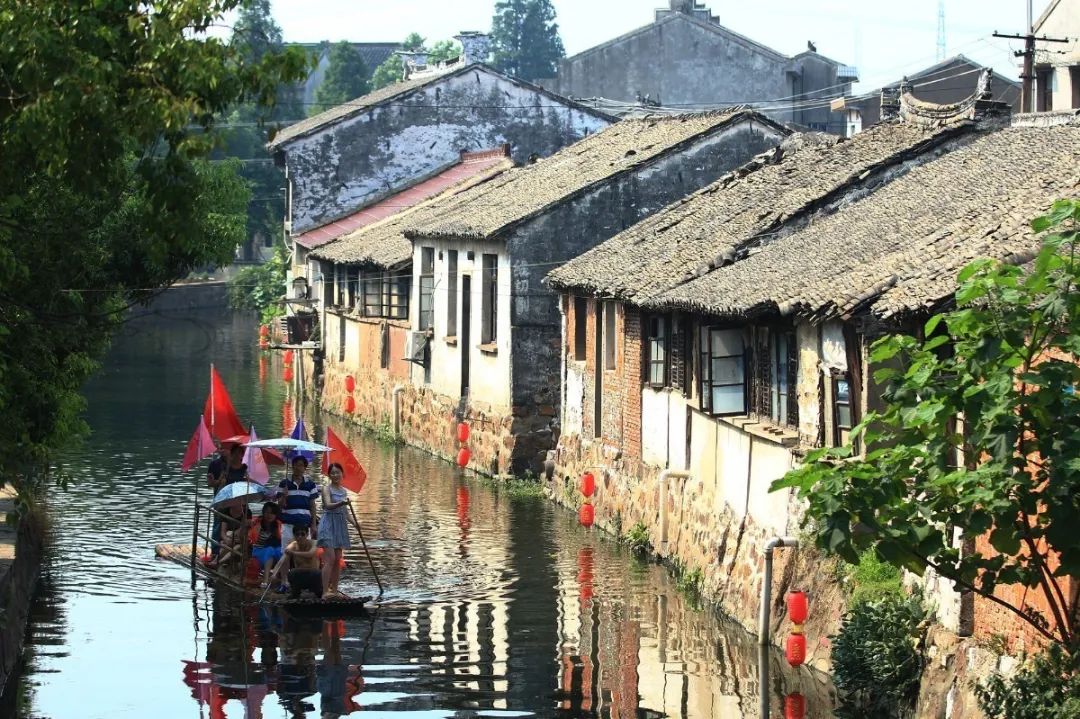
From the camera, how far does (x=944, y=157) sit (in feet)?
80.4

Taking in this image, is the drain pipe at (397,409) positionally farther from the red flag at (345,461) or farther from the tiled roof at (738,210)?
the red flag at (345,461)

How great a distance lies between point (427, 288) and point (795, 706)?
70.4 feet

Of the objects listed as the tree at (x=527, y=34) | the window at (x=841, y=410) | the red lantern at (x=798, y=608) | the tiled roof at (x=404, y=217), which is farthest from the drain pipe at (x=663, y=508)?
the tree at (x=527, y=34)

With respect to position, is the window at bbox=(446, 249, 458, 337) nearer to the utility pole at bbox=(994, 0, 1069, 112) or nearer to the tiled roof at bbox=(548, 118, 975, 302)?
the tiled roof at bbox=(548, 118, 975, 302)

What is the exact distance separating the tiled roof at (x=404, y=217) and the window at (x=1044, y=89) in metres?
12.6

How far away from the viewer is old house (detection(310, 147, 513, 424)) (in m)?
40.7

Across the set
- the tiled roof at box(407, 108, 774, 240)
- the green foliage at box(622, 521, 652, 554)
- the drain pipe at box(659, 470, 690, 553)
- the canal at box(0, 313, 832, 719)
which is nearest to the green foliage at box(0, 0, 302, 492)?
the canal at box(0, 313, 832, 719)

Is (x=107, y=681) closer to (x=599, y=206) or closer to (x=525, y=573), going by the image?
(x=525, y=573)

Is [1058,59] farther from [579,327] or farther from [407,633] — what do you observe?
[407,633]

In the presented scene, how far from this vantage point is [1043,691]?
13.8m

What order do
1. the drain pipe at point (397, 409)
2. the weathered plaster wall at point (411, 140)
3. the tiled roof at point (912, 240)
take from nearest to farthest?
the tiled roof at point (912, 240) → the drain pipe at point (397, 409) → the weathered plaster wall at point (411, 140)

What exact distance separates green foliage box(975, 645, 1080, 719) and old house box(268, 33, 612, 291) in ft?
121

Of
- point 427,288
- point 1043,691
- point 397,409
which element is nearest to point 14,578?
point 1043,691

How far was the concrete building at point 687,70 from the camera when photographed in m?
63.9
